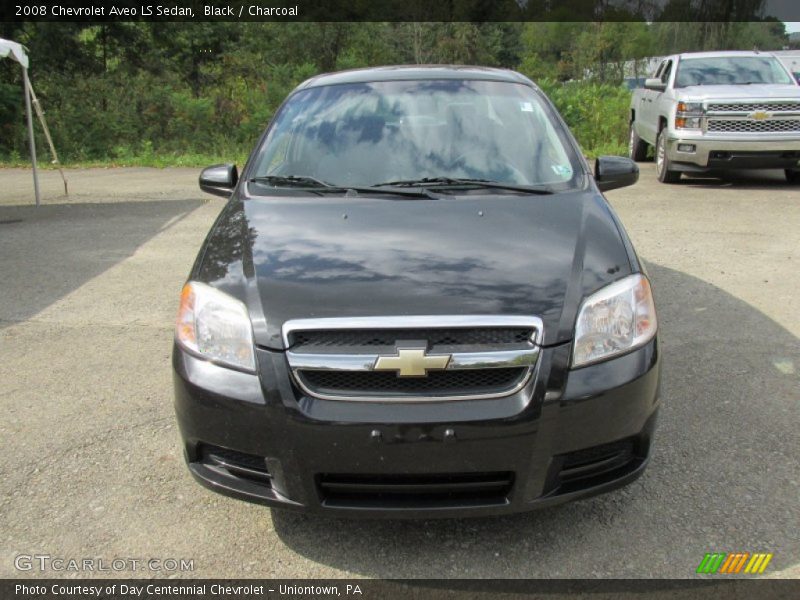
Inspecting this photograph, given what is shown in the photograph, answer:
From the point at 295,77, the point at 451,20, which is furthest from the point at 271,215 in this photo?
the point at 451,20

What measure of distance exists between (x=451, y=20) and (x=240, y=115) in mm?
19959

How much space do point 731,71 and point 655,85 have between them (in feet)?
3.50

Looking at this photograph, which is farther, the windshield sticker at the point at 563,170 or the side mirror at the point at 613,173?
the side mirror at the point at 613,173

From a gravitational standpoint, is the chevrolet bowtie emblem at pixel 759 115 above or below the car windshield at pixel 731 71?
below

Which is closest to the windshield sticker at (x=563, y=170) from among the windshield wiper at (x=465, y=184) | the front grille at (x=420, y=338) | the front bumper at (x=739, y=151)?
the windshield wiper at (x=465, y=184)

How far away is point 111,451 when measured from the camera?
3.59 m

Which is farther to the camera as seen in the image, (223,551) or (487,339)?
(223,551)

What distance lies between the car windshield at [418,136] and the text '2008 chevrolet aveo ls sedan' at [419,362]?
56 centimetres

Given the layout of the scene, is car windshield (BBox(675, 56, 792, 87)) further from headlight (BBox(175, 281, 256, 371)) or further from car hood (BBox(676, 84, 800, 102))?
headlight (BBox(175, 281, 256, 371))

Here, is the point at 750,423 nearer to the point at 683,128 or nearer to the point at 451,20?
the point at 683,128

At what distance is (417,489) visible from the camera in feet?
8.26

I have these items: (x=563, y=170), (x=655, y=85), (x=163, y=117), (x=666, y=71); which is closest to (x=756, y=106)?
(x=655, y=85)

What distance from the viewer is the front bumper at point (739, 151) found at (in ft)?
33.5

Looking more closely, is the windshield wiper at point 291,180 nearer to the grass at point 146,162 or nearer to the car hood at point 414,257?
the car hood at point 414,257
